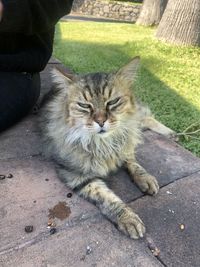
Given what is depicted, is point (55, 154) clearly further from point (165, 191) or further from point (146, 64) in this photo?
point (146, 64)

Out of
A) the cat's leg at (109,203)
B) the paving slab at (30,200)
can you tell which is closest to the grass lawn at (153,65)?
the cat's leg at (109,203)

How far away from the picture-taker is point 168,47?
5367 mm

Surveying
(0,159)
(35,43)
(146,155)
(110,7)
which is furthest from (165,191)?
(110,7)

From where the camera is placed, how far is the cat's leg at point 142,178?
2.15 m

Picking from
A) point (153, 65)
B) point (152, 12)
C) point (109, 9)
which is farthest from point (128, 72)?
point (109, 9)

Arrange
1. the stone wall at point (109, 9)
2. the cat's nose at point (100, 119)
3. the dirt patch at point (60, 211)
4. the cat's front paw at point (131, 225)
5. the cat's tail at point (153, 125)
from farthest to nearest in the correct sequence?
the stone wall at point (109, 9) < the cat's tail at point (153, 125) < the cat's nose at point (100, 119) < the dirt patch at point (60, 211) < the cat's front paw at point (131, 225)

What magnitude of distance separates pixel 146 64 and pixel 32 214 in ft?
10.5

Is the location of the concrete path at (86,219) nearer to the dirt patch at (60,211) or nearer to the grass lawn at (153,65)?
the dirt patch at (60,211)

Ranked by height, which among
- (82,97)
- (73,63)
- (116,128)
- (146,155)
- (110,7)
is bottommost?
(110,7)

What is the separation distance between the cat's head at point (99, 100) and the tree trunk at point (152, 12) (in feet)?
20.8

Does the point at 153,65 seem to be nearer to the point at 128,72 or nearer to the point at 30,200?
the point at 128,72

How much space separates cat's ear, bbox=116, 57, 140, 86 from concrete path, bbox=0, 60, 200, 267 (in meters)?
0.61

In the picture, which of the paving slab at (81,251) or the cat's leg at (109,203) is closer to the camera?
the paving slab at (81,251)

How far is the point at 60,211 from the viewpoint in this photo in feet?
6.50
